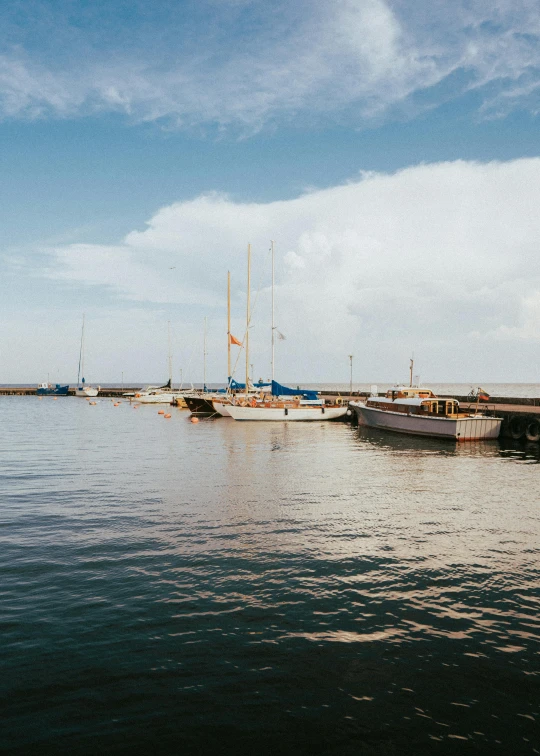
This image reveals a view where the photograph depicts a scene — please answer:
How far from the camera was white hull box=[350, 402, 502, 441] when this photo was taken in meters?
39.2

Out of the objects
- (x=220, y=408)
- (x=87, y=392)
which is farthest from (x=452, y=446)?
(x=87, y=392)

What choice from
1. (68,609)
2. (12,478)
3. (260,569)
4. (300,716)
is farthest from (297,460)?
(300,716)

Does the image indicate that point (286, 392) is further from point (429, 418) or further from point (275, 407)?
point (429, 418)

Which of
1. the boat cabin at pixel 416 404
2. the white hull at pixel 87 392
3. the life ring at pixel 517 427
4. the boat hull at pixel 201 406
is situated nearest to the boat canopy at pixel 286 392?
the boat hull at pixel 201 406

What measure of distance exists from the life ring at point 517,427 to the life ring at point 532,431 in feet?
1.49

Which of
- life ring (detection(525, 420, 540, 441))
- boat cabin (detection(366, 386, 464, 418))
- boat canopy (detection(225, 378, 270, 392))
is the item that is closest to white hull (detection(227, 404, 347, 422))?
boat cabin (detection(366, 386, 464, 418))

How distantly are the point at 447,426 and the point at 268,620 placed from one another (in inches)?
1312

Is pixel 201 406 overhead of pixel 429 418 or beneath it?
beneath

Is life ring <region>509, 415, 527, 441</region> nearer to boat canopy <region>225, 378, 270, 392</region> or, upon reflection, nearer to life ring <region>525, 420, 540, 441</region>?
life ring <region>525, 420, 540, 441</region>

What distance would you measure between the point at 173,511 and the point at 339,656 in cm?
1027

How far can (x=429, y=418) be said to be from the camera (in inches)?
1625

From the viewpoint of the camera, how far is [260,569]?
11.9 meters

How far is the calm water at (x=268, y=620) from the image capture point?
640 centimetres

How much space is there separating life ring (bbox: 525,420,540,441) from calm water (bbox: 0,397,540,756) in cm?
2082
